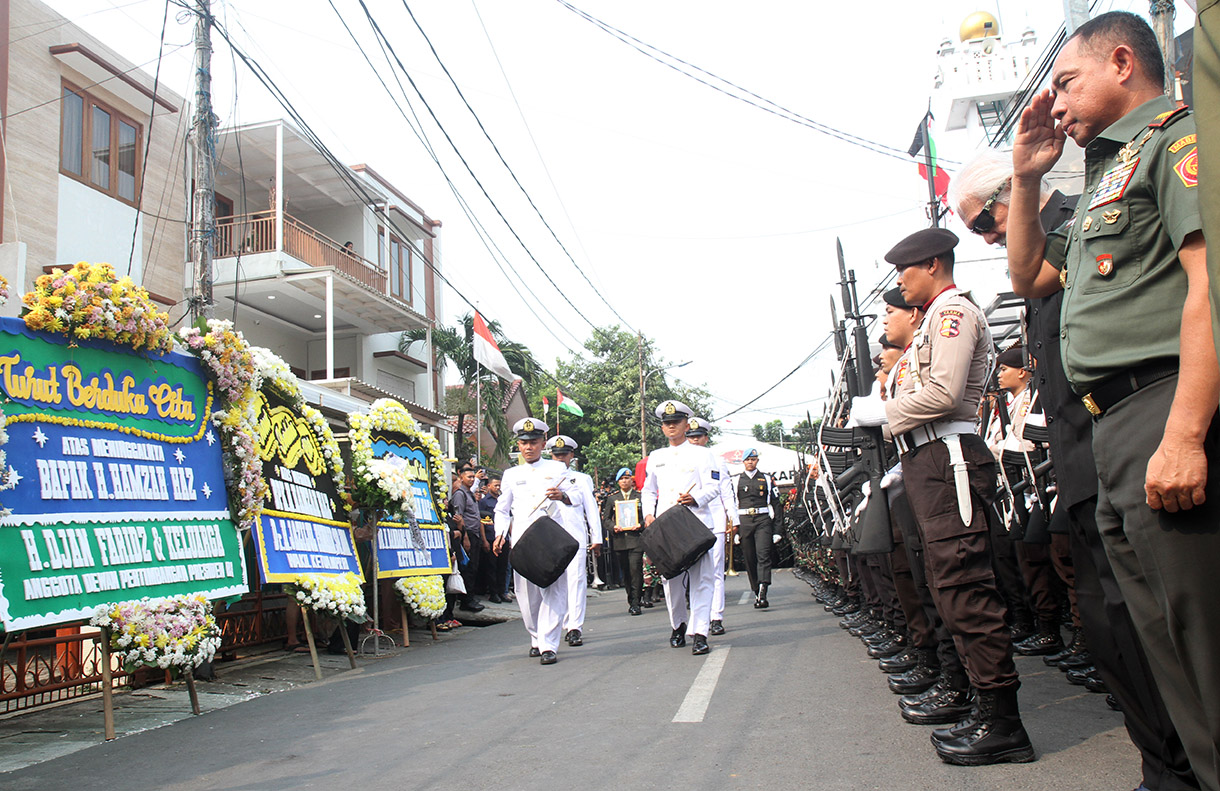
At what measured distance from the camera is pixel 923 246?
4.40 metres

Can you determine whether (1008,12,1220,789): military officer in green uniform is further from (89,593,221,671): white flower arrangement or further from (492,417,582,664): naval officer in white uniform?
(492,417,582,664): naval officer in white uniform

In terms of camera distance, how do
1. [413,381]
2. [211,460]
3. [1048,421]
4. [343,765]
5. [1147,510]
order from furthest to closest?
1. [413,381]
2. [211,460]
3. [343,765]
4. [1048,421]
5. [1147,510]

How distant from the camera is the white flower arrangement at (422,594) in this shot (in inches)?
386

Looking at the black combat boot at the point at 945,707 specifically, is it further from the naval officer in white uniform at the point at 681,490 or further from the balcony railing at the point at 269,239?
the balcony railing at the point at 269,239

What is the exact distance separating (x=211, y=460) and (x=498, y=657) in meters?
3.25

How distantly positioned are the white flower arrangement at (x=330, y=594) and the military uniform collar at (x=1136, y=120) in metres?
6.57

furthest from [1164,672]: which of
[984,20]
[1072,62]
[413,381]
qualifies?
[984,20]

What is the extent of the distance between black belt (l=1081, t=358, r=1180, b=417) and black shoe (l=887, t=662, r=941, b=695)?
3029 millimetres

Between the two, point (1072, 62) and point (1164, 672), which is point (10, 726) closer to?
point (1164, 672)

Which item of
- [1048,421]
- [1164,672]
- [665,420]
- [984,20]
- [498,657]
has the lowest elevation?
[498,657]

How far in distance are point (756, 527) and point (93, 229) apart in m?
12.4

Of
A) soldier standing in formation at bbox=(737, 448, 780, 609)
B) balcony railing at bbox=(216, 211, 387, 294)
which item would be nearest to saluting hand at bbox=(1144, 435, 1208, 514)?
soldier standing in formation at bbox=(737, 448, 780, 609)

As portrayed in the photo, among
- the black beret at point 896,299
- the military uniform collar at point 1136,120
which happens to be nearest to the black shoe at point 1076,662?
the black beret at point 896,299

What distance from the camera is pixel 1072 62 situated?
8.91 feet
